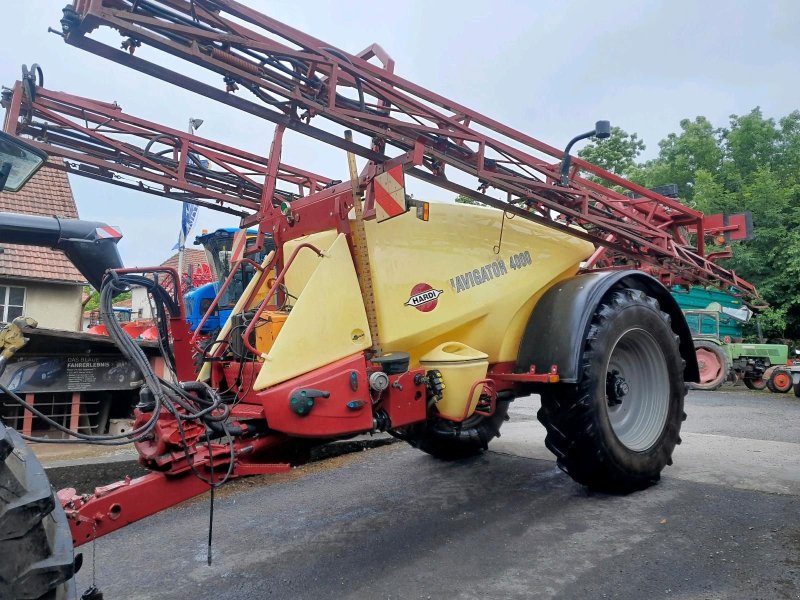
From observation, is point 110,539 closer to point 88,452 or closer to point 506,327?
point 88,452

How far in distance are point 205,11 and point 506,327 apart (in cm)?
266

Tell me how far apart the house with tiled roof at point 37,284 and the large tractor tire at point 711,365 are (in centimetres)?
1374

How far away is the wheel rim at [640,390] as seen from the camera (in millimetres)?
4516

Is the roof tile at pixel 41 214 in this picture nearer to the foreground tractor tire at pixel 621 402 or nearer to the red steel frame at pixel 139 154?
the red steel frame at pixel 139 154

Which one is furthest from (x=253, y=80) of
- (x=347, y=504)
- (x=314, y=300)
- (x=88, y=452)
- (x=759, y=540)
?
(x=88, y=452)

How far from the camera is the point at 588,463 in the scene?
4000 mm

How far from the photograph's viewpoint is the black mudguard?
12.6 feet

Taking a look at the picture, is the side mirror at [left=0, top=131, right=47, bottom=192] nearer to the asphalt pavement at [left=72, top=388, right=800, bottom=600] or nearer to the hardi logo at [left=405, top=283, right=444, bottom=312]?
the hardi logo at [left=405, top=283, right=444, bottom=312]

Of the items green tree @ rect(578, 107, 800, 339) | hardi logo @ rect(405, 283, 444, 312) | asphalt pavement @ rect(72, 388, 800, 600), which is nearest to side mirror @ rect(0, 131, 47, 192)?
hardi logo @ rect(405, 283, 444, 312)

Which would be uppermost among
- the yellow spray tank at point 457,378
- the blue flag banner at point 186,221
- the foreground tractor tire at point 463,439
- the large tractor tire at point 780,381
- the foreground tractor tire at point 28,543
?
the blue flag banner at point 186,221

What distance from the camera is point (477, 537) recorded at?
12.1 feet

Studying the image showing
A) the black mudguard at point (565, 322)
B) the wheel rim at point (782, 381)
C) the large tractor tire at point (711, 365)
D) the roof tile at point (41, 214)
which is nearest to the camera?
the black mudguard at point (565, 322)

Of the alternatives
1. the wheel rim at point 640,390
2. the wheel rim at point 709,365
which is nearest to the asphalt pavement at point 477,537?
the wheel rim at point 640,390

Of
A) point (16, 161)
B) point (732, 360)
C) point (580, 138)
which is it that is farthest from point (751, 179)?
point (16, 161)
